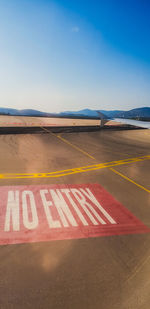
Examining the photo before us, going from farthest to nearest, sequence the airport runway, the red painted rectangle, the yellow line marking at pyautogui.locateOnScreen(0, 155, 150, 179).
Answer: the yellow line marking at pyautogui.locateOnScreen(0, 155, 150, 179)
the red painted rectangle
the airport runway

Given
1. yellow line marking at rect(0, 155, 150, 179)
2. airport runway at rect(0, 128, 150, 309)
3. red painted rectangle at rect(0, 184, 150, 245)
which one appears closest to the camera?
airport runway at rect(0, 128, 150, 309)

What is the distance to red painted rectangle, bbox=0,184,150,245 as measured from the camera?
7.51m

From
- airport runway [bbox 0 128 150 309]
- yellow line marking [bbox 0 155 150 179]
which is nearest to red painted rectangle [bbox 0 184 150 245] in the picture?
airport runway [bbox 0 128 150 309]

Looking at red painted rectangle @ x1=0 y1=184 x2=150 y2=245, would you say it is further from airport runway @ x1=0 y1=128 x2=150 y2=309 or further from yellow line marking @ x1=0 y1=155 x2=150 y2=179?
yellow line marking @ x1=0 y1=155 x2=150 y2=179

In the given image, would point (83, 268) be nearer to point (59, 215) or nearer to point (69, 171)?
point (59, 215)

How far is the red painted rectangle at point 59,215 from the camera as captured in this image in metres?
7.51

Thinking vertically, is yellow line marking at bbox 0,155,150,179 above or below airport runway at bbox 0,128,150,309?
above

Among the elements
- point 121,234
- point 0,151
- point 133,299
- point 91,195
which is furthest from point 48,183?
point 0,151

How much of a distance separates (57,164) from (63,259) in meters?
11.1

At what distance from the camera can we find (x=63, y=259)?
6191mm

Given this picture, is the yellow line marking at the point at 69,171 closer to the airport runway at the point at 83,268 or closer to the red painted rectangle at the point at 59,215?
the airport runway at the point at 83,268

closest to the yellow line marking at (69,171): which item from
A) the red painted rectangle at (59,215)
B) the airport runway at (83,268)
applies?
the airport runway at (83,268)

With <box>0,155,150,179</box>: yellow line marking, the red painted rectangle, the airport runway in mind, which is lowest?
the airport runway

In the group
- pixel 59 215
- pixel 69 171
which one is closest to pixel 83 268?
pixel 59 215
